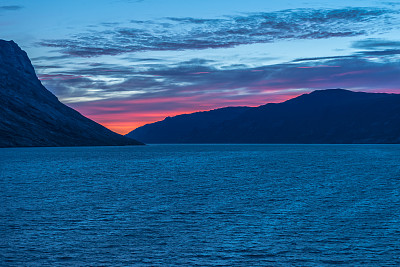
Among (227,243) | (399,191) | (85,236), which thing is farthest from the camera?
(399,191)

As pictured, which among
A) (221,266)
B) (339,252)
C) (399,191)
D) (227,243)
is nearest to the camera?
(221,266)

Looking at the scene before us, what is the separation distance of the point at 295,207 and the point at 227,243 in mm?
18189

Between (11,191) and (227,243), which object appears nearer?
(227,243)

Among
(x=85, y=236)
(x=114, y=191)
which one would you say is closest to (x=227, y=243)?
(x=85, y=236)

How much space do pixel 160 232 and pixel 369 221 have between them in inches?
622

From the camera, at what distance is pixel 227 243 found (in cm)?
2781

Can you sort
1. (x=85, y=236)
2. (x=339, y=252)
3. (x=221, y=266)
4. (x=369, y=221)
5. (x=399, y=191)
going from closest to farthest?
(x=221, y=266) → (x=339, y=252) → (x=85, y=236) → (x=369, y=221) → (x=399, y=191)

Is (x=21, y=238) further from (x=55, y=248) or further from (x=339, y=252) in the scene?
(x=339, y=252)

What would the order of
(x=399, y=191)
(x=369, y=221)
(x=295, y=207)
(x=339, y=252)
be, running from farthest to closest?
1. (x=399, y=191)
2. (x=295, y=207)
3. (x=369, y=221)
4. (x=339, y=252)

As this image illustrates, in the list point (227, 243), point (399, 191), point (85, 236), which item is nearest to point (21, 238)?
point (85, 236)

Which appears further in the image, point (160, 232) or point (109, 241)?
point (160, 232)

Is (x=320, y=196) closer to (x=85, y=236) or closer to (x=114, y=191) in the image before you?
(x=114, y=191)

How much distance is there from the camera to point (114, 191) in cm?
6156

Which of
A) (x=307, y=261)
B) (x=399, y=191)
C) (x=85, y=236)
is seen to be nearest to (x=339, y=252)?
(x=307, y=261)
